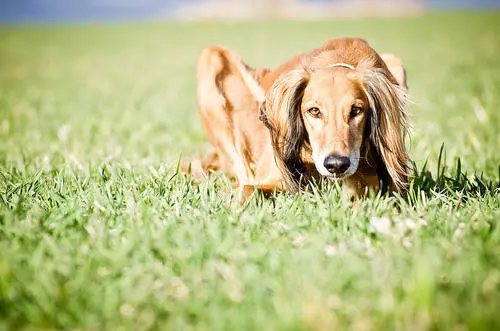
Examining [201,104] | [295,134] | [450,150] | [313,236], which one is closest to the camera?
[313,236]

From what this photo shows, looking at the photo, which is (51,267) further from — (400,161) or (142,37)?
(142,37)

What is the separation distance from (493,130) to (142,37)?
2736cm

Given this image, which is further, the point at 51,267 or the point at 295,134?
the point at 295,134

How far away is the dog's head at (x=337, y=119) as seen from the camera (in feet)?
9.95

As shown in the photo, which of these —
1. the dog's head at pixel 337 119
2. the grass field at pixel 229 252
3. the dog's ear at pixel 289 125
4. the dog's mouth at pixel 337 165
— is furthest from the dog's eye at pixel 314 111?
the grass field at pixel 229 252

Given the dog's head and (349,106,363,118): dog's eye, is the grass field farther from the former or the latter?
(349,106,363,118): dog's eye

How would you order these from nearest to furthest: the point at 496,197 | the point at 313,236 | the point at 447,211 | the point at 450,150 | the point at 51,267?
the point at 51,267, the point at 313,236, the point at 447,211, the point at 496,197, the point at 450,150

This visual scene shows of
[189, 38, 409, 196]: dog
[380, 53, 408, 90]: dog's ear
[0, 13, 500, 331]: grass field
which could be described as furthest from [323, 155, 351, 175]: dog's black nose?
[380, 53, 408, 90]: dog's ear

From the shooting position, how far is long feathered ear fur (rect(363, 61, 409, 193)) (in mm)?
3199

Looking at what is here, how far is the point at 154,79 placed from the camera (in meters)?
12.0

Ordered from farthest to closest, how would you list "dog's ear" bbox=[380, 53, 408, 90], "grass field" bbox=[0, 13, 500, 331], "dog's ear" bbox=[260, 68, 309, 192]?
"dog's ear" bbox=[380, 53, 408, 90] → "dog's ear" bbox=[260, 68, 309, 192] → "grass field" bbox=[0, 13, 500, 331]

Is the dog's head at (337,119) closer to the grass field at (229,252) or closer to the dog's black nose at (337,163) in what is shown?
the dog's black nose at (337,163)

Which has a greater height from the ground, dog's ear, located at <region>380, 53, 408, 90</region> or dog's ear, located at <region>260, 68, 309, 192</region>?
dog's ear, located at <region>380, 53, 408, 90</region>

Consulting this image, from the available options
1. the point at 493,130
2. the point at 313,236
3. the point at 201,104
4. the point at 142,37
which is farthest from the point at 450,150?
the point at 142,37
